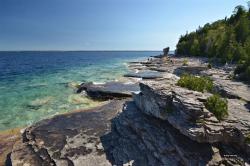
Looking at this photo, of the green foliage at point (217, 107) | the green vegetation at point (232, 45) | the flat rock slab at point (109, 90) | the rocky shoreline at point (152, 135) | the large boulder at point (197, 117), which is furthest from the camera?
the green vegetation at point (232, 45)

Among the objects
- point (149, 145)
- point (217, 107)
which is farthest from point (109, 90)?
point (217, 107)

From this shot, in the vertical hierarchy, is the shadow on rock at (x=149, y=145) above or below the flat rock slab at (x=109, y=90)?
above

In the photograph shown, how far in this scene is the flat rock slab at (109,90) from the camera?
37312 mm

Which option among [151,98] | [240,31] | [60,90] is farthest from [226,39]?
[151,98]

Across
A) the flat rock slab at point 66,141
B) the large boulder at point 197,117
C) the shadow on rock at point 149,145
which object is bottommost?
the flat rock slab at point 66,141

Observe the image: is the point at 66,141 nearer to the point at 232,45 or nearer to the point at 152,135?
the point at 152,135

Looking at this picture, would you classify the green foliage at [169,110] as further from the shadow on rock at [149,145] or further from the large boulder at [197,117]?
the shadow on rock at [149,145]

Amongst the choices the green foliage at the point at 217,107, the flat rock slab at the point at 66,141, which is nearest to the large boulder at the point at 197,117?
the green foliage at the point at 217,107

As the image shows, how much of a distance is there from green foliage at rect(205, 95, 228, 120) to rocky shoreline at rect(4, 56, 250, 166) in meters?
0.41

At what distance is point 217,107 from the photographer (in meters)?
15.4

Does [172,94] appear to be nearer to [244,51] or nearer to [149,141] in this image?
[149,141]

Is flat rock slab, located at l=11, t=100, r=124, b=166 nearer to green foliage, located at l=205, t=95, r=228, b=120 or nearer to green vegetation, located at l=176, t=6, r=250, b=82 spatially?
green foliage, located at l=205, t=95, r=228, b=120

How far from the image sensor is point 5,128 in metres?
26.2

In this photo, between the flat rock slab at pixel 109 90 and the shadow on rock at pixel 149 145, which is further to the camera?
the flat rock slab at pixel 109 90
